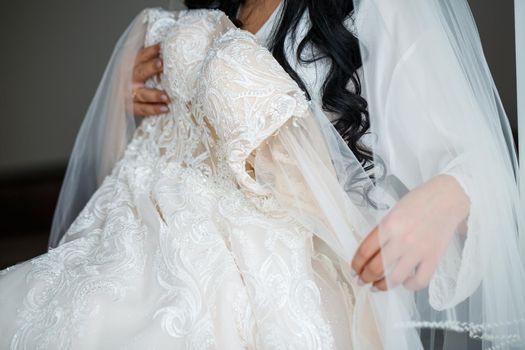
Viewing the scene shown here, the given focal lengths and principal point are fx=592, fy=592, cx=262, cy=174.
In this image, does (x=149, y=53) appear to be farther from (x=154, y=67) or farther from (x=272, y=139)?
(x=272, y=139)

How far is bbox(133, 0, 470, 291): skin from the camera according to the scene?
2.56 feet

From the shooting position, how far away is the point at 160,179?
1.18 metres

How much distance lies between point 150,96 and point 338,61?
498 mm

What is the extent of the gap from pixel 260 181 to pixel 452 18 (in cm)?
42

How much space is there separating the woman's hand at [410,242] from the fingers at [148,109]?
69 centimetres

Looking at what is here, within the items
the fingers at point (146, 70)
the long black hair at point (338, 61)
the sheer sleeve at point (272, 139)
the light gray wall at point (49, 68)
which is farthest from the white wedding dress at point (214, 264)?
the light gray wall at point (49, 68)

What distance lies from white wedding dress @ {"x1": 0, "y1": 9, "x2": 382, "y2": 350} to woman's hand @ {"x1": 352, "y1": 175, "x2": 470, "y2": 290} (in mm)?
112

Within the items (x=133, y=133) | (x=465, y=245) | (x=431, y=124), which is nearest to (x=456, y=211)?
(x=465, y=245)

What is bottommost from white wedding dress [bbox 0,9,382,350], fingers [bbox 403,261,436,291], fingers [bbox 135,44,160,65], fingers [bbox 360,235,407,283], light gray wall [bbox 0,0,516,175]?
light gray wall [bbox 0,0,516,175]

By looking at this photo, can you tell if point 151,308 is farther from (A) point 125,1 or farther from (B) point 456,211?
(A) point 125,1

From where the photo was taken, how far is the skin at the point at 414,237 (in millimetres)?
780

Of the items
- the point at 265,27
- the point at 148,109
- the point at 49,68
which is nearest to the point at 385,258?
the point at 265,27

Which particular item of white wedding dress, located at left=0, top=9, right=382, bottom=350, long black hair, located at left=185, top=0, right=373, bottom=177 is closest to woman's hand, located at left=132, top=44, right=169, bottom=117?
white wedding dress, located at left=0, top=9, right=382, bottom=350

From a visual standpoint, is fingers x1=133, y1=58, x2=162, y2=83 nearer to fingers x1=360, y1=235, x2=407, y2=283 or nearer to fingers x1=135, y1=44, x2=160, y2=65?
fingers x1=135, y1=44, x2=160, y2=65
